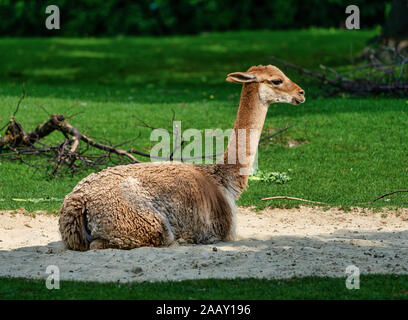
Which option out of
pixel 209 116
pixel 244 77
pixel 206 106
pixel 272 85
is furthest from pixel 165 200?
pixel 206 106

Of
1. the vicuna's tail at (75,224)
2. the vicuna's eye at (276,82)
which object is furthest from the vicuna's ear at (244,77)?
the vicuna's tail at (75,224)

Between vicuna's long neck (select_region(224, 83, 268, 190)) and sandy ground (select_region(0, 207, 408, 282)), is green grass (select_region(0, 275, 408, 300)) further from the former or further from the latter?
vicuna's long neck (select_region(224, 83, 268, 190))

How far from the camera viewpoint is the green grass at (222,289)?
5.84 meters

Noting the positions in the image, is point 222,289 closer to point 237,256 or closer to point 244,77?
point 237,256

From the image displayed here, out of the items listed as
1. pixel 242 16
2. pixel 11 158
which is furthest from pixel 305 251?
pixel 242 16

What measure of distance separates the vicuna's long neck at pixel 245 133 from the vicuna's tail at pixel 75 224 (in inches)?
67.2

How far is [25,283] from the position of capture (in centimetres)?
629

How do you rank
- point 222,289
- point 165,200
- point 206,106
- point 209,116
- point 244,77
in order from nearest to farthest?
point 222,289 < point 165,200 < point 244,77 < point 209,116 < point 206,106

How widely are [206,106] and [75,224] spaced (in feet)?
27.4

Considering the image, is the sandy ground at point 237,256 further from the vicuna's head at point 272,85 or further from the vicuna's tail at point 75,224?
the vicuna's head at point 272,85

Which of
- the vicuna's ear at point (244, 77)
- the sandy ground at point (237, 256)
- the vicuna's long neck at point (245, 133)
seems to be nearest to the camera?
the sandy ground at point (237, 256)

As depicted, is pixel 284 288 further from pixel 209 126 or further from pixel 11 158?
pixel 209 126

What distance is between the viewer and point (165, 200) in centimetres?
743

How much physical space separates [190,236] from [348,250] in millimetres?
1613
